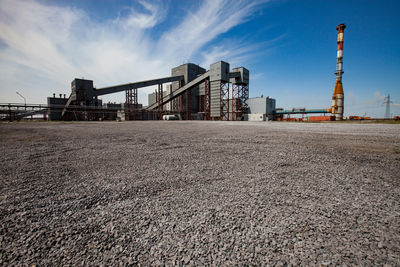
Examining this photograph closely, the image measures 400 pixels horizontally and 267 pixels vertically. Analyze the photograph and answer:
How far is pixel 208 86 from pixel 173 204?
4166cm

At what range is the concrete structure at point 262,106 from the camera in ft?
129

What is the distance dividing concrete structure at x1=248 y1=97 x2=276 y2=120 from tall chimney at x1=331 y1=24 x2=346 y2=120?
12.2 meters

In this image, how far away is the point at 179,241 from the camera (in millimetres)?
1343

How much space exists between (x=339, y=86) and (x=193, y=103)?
3377 cm

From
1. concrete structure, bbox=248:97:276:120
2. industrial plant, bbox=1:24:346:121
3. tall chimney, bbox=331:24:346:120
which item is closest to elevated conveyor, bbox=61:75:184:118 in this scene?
industrial plant, bbox=1:24:346:121

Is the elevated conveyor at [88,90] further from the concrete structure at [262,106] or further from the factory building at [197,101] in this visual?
the concrete structure at [262,106]

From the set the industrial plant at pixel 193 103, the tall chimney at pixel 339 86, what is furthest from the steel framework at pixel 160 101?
the tall chimney at pixel 339 86

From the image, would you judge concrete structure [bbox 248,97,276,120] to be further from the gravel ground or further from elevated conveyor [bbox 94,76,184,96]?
the gravel ground

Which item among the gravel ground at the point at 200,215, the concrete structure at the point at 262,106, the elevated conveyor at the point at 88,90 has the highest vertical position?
the elevated conveyor at the point at 88,90

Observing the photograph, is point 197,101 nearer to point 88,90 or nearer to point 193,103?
point 193,103

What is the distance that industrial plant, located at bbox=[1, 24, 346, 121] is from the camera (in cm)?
3481

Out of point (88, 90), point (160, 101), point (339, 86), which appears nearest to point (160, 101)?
point (160, 101)

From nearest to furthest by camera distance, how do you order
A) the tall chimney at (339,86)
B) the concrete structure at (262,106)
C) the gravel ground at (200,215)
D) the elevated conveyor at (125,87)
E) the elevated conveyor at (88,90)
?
1. the gravel ground at (200,215)
2. the tall chimney at (339,86)
3. the elevated conveyor at (88,90)
4. the elevated conveyor at (125,87)
5. the concrete structure at (262,106)

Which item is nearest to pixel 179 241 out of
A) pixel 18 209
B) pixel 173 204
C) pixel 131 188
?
pixel 173 204
